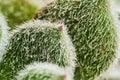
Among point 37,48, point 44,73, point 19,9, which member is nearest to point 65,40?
point 37,48

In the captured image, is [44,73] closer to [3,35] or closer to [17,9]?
[3,35]

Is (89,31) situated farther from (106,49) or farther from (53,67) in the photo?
(53,67)

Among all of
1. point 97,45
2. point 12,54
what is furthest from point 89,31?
point 12,54

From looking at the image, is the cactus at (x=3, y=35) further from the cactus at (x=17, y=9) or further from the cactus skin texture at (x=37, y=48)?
the cactus at (x=17, y=9)

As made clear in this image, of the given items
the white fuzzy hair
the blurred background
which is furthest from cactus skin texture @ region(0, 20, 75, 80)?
the blurred background

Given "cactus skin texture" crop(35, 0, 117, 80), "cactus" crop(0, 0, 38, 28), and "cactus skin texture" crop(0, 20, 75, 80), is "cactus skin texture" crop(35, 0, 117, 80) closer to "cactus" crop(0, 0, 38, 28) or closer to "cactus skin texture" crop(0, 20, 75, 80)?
"cactus skin texture" crop(0, 20, 75, 80)
